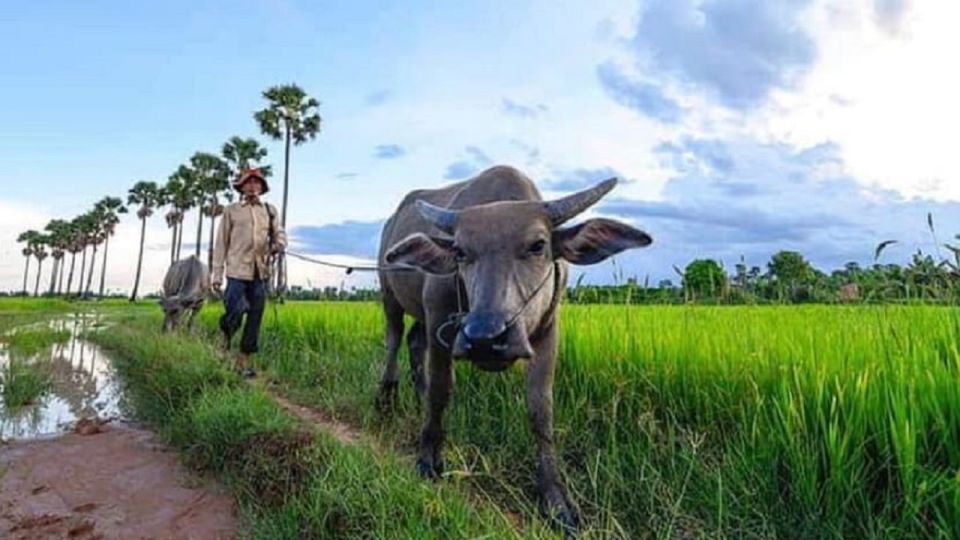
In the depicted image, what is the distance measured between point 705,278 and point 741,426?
1.28m

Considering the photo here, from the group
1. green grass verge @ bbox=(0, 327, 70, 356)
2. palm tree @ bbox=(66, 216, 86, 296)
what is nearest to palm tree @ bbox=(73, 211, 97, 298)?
palm tree @ bbox=(66, 216, 86, 296)

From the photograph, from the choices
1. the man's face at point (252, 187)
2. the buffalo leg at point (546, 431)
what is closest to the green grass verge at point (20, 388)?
the man's face at point (252, 187)

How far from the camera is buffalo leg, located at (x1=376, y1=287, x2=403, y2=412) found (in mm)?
5422

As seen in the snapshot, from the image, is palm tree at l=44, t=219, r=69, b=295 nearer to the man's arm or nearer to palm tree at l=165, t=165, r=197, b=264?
palm tree at l=165, t=165, r=197, b=264

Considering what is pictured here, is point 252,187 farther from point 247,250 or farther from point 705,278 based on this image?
point 705,278

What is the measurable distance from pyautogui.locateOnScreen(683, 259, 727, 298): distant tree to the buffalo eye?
4.05 ft

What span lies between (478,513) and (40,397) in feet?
20.1

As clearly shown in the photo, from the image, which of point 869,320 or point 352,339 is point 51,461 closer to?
point 352,339

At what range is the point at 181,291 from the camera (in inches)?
515

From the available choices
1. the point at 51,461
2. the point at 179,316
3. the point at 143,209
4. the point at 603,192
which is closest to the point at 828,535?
the point at 603,192

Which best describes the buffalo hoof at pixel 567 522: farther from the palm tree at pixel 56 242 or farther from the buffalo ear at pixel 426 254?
the palm tree at pixel 56 242

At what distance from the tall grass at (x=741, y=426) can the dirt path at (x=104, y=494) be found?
1.16 metres

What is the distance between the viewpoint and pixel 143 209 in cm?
5934

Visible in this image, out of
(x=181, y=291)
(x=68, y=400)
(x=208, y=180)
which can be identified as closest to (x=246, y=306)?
(x=68, y=400)
